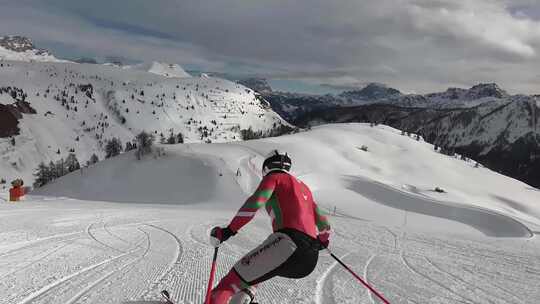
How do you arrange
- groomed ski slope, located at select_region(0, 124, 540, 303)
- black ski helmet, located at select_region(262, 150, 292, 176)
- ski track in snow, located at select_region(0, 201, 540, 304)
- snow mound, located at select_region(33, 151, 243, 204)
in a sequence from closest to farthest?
black ski helmet, located at select_region(262, 150, 292, 176) → ski track in snow, located at select_region(0, 201, 540, 304) → groomed ski slope, located at select_region(0, 124, 540, 303) → snow mound, located at select_region(33, 151, 243, 204)

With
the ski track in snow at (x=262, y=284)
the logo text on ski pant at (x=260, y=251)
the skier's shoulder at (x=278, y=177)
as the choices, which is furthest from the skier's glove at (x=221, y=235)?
the ski track in snow at (x=262, y=284)

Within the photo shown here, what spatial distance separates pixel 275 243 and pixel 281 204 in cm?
48

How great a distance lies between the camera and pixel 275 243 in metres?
4.93

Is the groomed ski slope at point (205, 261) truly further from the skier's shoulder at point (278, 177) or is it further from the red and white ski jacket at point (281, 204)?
the skier's shoulder at point (278, 177)

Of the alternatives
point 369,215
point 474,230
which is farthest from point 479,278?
point 369,215

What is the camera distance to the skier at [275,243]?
16.0 feet

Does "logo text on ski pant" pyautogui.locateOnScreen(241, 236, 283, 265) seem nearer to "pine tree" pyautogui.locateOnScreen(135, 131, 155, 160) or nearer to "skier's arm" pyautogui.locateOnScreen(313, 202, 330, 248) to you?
"skier's arm" pyautogui.locateOnScreen(313, 202, 330, 248)

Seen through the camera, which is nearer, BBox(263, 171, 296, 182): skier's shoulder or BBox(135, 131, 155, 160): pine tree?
BBox(263, 171, 296, 182): skier's shoulder

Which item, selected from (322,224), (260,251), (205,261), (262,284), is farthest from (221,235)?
(205,261)

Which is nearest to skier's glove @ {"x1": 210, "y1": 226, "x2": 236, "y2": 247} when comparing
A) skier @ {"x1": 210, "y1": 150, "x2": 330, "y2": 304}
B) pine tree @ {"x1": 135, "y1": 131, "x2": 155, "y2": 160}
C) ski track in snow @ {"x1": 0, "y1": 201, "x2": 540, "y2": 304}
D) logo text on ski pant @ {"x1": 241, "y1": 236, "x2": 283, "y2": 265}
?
skier @ {"x1": 210, "y1": 150, "x2": 330, "y2": 304}

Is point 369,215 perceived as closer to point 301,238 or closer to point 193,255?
point 193,255

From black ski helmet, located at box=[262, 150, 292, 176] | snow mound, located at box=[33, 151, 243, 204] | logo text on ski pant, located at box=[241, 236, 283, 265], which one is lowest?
snow mound, located at box=[33, 151, 243, 204]

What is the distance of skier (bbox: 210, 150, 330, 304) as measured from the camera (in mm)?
4867

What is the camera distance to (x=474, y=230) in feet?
108
